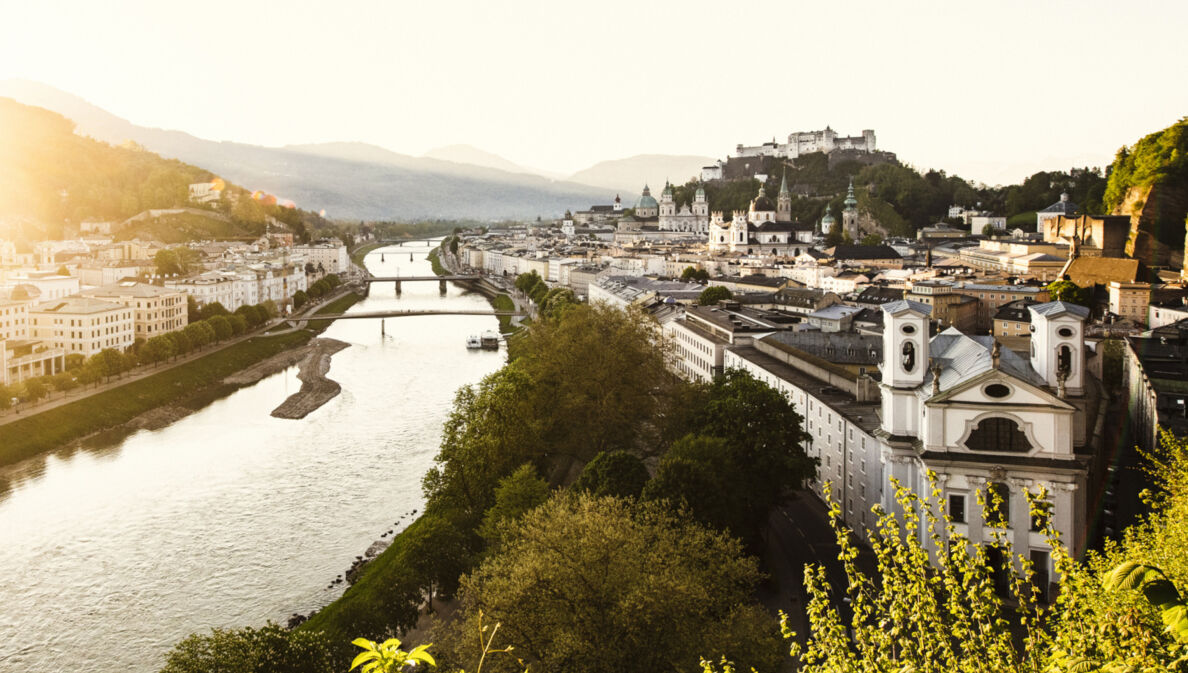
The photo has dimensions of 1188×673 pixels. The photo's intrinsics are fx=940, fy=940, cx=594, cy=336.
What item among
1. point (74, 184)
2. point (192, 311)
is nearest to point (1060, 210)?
point (192, 311)

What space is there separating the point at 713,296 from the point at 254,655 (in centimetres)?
2855

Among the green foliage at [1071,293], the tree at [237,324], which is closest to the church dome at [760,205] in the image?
the green foliage at [1071,293]

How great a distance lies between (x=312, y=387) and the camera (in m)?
Answer: 29.9

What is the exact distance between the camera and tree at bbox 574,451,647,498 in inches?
531

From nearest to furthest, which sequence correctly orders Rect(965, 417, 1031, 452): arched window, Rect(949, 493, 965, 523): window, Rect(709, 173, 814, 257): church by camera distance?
1. Rect(965, 417, 1031, 452): arched window
2. Rect(949, 493, 965, 523): window
3. Rect(709, 173, 814, 257): church

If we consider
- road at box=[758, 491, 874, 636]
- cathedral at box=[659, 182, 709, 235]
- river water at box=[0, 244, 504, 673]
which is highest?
cathedral at box=[659, 182, 709, 235]

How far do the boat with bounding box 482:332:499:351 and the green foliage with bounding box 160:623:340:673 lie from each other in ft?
95.3

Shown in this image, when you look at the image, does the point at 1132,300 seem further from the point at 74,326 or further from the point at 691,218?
the point at 691,218

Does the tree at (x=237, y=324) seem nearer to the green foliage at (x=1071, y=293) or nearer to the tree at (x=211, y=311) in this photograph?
the tree at (x=211, y=311)

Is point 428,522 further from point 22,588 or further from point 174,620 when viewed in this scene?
point 22,588

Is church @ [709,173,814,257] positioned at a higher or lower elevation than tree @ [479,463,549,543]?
higher

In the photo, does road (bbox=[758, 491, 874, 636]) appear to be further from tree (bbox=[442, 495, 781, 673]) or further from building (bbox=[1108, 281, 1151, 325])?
building (bbox=[1108, 281, 1151, 325])

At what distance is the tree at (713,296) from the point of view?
35500mm

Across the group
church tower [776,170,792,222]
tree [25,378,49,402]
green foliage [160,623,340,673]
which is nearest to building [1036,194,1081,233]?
church tower [776,170,792,222]
